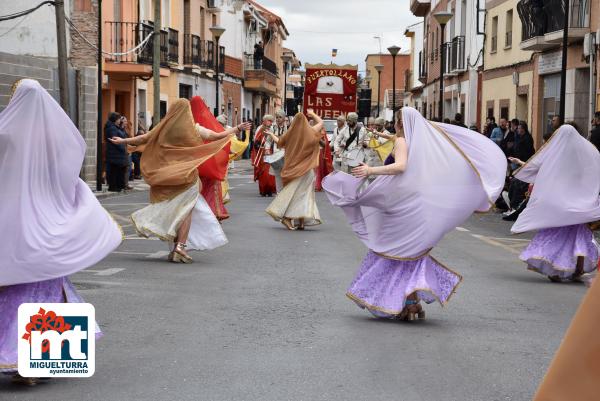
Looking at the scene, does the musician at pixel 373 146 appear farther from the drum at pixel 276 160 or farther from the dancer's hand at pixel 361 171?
the dancer's hand at pixel 361 171

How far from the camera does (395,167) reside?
783cm

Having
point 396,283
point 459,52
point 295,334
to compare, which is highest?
point 459,52

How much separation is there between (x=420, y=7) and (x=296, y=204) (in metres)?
44.4

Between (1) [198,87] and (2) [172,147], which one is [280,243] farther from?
(1) [198,87]

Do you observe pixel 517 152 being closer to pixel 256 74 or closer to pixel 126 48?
pixel 126 48

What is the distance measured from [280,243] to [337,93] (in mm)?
24242

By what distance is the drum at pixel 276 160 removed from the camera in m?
21.5

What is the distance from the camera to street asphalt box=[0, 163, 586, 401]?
18.8 ft

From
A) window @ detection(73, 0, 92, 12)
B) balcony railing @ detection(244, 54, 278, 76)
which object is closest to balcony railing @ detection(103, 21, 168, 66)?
window @ detection(73, 0, 92, 12)

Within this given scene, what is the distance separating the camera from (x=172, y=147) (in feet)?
38.7

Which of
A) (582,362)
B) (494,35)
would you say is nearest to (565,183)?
(582,362)

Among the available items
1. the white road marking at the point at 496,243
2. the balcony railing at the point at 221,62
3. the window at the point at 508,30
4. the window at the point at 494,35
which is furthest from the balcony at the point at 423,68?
the white road marking at the point at 496,243

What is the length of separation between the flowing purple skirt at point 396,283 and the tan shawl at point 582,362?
580 cm

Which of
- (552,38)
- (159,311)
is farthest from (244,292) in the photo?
(552,38)
